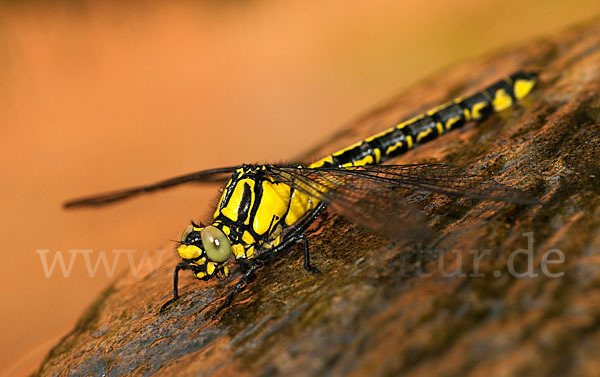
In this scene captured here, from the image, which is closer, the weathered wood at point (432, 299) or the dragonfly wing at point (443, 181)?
the weathered wood at point (432, 299)

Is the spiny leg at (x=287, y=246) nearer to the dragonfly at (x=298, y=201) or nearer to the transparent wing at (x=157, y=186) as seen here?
the dragonfly at (x=298, y=201)

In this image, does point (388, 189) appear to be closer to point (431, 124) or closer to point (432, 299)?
point (432, 299)

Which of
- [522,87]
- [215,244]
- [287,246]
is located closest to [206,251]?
[215,244]

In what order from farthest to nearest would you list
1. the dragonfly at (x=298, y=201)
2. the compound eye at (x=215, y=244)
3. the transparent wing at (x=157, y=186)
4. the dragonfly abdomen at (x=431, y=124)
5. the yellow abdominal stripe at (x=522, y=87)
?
1. the yellow abdominal stripe at (x=522, y=87)
2. the dragonfly abdomen at (x=431, y=124)
3. the transparent wing at (x=157, y=186)
4. the compound eye at (x=215, y=244)
5. the dragonfly at (x=298, y=201)

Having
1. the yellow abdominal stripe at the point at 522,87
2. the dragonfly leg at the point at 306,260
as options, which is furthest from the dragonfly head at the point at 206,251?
the yellow abdominal stripe at the point at 522,87

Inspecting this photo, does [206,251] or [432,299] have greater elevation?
[206,251]

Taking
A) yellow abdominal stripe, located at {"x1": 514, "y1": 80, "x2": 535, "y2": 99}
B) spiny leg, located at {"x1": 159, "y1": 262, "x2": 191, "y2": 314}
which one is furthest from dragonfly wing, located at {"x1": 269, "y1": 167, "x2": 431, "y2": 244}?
yellow abdominal stripe, located at {"x1": 514, "y1": 80, "x2": 535, "y2": 99}
